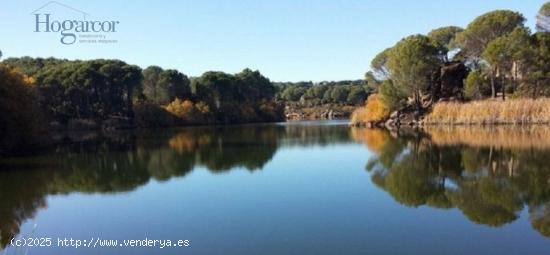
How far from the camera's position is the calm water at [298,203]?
10617 mm

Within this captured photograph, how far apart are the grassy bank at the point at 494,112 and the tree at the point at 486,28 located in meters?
11.5

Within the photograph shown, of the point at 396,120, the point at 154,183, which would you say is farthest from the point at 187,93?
the point at 154,183

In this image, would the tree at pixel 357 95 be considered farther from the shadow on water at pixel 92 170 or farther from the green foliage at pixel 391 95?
the shadow on water at pixel 92 170

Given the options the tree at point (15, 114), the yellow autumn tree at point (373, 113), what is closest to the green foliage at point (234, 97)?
the yellow autumn tree at point (373, 113)

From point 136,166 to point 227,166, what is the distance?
4.83 metres

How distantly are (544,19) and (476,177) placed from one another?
4717cm

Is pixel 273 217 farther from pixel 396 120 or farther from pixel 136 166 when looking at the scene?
pixel 396 120

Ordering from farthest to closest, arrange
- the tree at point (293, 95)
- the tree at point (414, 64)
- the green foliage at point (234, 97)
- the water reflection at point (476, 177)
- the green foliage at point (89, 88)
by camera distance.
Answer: the tree at point (293, 95) < the green foliage at point (234, 97) < the green foliage at point (89, 88) < the tree at point (414, 64) < the water reflection at point (476, 177)

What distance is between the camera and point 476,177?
60.6ft

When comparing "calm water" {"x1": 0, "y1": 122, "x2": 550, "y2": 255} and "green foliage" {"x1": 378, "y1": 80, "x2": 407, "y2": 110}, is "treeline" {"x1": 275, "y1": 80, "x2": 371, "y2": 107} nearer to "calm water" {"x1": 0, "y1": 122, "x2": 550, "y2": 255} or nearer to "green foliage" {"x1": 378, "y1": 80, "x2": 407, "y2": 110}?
"green foliage" {"x1": 378, "y1": 80, "x2": 407, "y2": 110}

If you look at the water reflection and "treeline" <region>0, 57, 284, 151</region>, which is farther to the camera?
"treeline" <region>0, 57, 284, 151</region>

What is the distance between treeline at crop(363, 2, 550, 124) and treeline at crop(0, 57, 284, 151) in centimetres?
3545

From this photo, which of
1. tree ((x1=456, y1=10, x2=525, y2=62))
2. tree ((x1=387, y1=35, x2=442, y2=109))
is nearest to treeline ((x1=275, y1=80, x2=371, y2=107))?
tree ((x1=456, y1=10, x2=525, y2=62))

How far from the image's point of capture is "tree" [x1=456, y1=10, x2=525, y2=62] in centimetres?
5950
